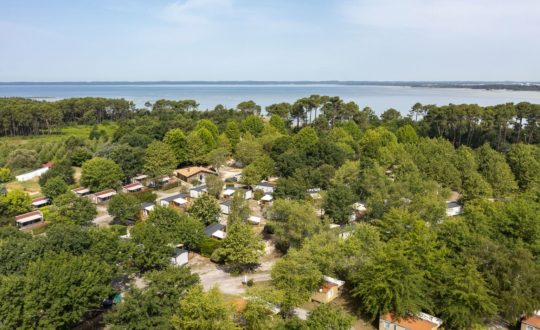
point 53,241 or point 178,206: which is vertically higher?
point 53,241

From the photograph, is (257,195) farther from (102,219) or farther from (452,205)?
(452,205)

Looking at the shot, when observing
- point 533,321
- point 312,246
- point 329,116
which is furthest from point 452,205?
point 329,116

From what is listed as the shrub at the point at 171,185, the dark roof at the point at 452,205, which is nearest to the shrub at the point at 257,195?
the shrub at the point at 171,185

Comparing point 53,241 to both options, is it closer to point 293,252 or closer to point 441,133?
point 293,252

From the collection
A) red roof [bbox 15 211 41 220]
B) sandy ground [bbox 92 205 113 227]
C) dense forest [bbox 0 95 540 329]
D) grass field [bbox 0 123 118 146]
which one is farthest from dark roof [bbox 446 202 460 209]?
grass field [bbox 0 123 118 146]

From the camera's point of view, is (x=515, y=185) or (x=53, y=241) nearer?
(x=53, y=241)

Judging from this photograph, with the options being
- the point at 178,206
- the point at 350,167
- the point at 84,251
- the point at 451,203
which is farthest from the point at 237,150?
the point at 84,251

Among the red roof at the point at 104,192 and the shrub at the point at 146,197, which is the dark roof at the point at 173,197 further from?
the red roof at the point at 104,192

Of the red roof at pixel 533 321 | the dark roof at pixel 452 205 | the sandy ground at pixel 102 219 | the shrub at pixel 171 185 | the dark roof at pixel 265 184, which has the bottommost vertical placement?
the sandy ground at pixel 102 219
